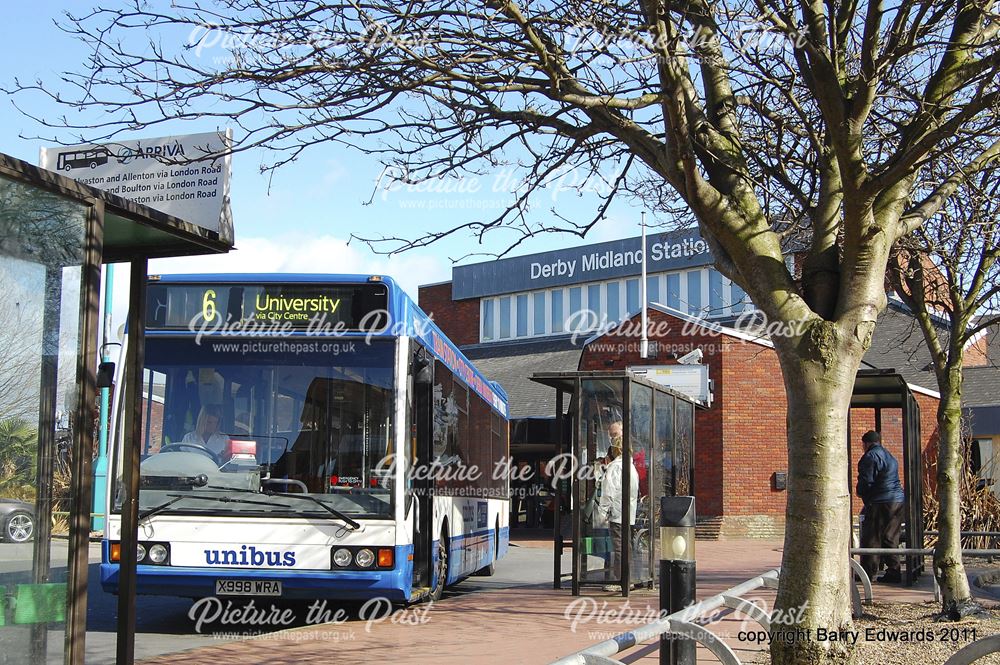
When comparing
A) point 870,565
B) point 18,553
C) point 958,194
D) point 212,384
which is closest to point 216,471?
point 212,384

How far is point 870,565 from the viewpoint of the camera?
48.2 ft

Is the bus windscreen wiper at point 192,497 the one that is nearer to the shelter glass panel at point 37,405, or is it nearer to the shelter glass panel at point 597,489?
the shelter glass panel at point 597,489

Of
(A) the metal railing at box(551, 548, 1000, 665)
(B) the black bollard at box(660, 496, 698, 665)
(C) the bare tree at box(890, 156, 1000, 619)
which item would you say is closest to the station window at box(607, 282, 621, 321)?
(C) the bare tree at box(890, 156, 1000, 619)

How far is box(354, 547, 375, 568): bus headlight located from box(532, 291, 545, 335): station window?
42179mm

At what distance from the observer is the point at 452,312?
56.8 metres

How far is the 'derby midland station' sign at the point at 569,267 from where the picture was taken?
46.6 m

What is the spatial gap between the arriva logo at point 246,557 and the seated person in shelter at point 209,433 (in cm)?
90

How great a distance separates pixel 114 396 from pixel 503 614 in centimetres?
444

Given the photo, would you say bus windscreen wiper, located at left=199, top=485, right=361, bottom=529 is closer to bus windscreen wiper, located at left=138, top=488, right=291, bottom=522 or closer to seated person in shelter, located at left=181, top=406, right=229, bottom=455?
bus windscreen wiper, located at left=138, top=488, right=291, bottom=522

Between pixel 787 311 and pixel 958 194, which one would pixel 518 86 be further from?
pixel 958 194

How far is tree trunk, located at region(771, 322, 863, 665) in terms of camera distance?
667 cm

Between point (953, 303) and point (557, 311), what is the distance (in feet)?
132

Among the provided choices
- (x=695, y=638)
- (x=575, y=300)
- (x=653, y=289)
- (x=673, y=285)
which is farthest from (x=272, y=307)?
(x=575, y=300)

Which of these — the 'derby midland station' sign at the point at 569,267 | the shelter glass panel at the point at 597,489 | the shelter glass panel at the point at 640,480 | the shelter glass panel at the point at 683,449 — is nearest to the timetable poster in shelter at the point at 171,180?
the shelter glass panel at the point at 597,489
